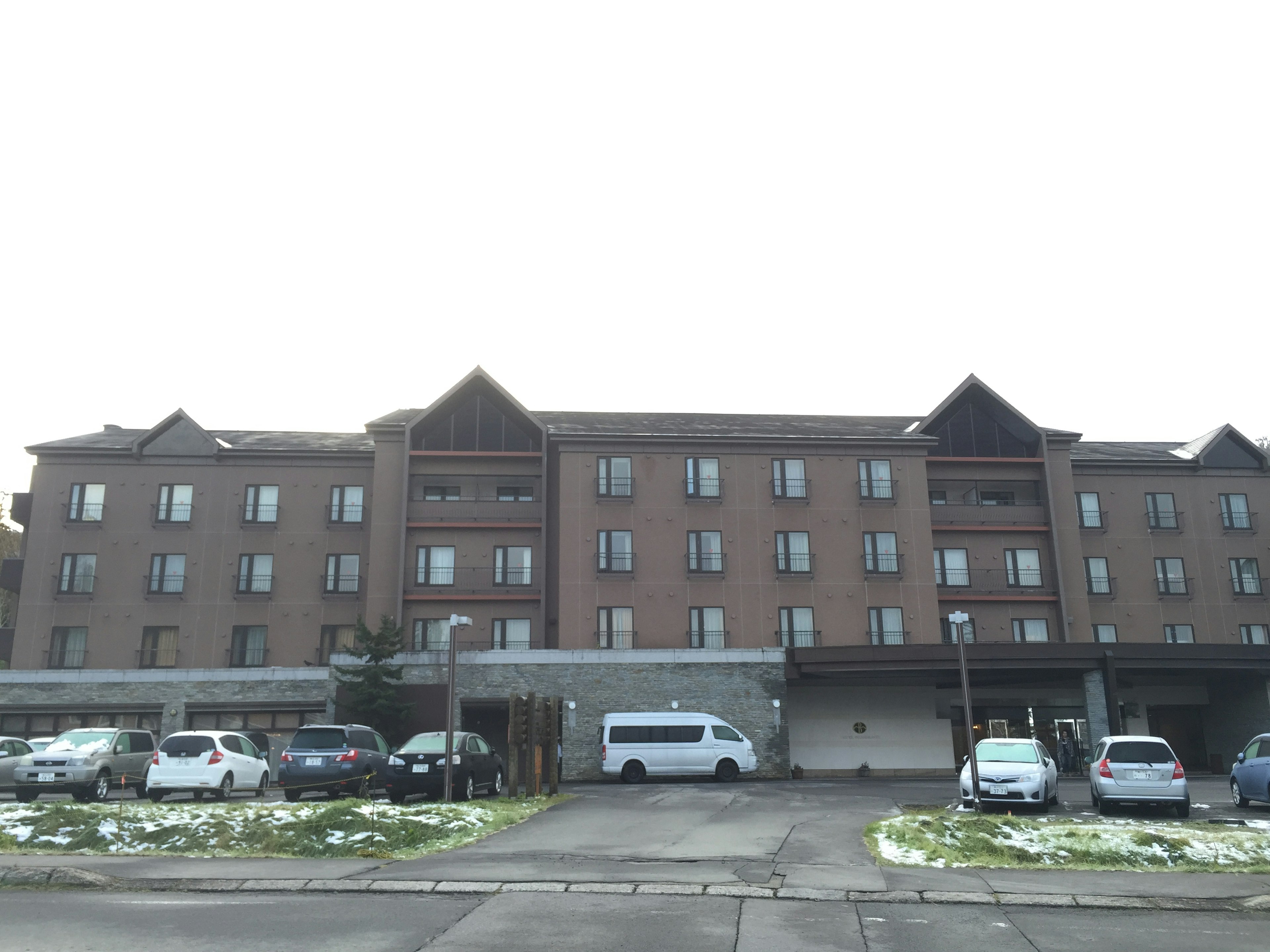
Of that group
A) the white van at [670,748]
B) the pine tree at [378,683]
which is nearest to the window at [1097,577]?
the white van at [670,748]

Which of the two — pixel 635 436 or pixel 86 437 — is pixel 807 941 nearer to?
pixel 635 436

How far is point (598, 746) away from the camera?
35.2 m

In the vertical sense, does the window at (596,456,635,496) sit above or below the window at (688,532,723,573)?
above

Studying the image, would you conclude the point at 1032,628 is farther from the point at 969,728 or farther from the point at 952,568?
the point at 969,728

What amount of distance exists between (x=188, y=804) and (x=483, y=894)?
11.0m

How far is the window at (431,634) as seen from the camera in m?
40.8

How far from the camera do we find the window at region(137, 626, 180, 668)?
41.0 metres

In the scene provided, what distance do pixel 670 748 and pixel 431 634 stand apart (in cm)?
1279

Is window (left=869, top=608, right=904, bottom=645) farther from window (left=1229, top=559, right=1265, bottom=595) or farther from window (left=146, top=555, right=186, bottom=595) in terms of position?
window (left=146, top=555, right=186, bottom=595)

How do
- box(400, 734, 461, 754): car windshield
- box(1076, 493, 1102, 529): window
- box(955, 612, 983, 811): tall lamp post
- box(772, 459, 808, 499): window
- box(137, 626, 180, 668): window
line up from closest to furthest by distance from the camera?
box(955, 612, 983, 811): tall lamp post
box(400, 734, 461, 754): car windshield
box(137, 626, 180, 668): window
box(772, 459, 808, 499): window
box(1076, 493, 1102, 529): window

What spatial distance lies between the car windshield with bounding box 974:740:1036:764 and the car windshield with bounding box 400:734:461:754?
11558mm

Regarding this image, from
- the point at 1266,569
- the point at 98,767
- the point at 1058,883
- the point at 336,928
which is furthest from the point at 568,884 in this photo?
the point at 1266,569

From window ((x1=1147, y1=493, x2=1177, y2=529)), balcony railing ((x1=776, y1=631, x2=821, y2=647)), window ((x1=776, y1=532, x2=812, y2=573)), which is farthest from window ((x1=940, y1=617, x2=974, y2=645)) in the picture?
window ((x1=1147, y1=493, x2=1177, y2=529))

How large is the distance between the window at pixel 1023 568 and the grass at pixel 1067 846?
88.0ft
